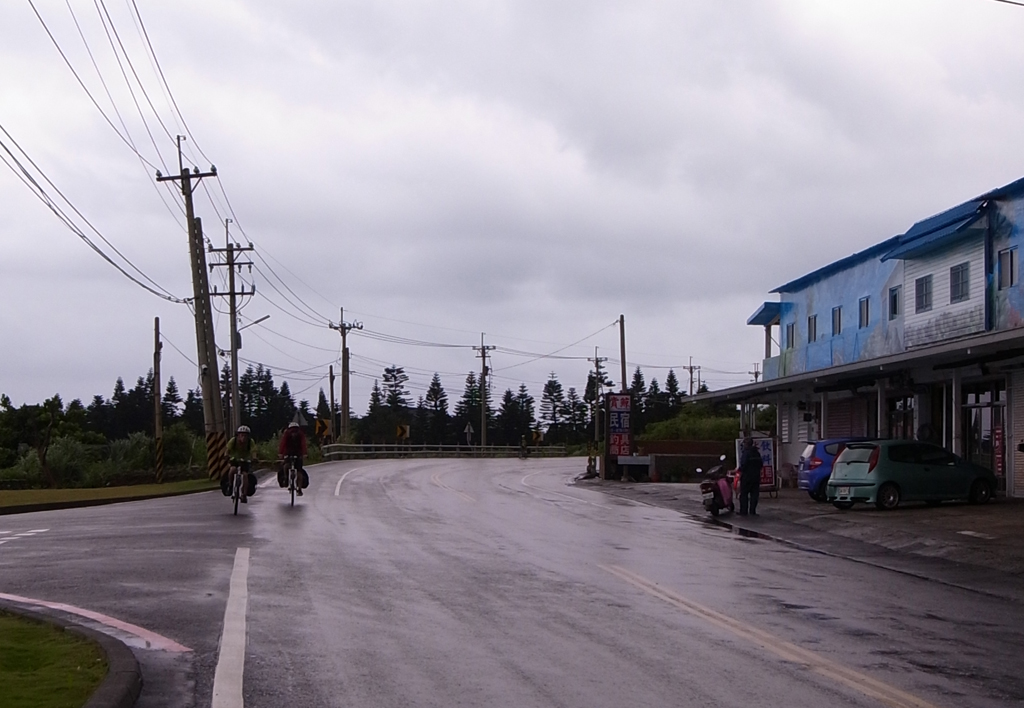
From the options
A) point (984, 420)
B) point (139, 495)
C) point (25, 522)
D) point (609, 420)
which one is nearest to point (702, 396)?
point (609, 420)

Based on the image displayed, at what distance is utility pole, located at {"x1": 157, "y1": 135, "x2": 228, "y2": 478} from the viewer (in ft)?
117

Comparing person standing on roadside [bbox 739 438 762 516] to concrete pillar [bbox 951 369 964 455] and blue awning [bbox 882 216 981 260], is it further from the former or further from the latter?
blue awning [bbox 882 216 981 260]

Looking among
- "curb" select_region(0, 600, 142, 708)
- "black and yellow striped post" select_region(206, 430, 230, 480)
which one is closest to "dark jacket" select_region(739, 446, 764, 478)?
"curb" select_region(0, 600, 142, 708)

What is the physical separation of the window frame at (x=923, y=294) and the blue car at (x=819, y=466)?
735 cm

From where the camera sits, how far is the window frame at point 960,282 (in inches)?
1197

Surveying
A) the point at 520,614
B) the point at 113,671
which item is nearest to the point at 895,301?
the point at 520,614

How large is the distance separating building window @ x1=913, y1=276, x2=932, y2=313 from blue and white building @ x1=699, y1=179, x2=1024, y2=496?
0.10ft

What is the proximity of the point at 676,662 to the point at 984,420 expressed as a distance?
23018 mm

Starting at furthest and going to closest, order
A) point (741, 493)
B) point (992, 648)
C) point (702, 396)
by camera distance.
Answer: point (702, 396), point (741, 493), point (992, 648)

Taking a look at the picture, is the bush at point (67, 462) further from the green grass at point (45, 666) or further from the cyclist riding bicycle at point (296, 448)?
the green grass at point (45, 666)

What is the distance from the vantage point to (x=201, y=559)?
13305mm

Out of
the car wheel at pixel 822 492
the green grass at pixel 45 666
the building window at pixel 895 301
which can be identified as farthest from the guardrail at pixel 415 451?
the green grass at pixel 45 666

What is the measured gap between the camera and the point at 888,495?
2331cm

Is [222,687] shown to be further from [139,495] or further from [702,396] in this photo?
[702,396]
